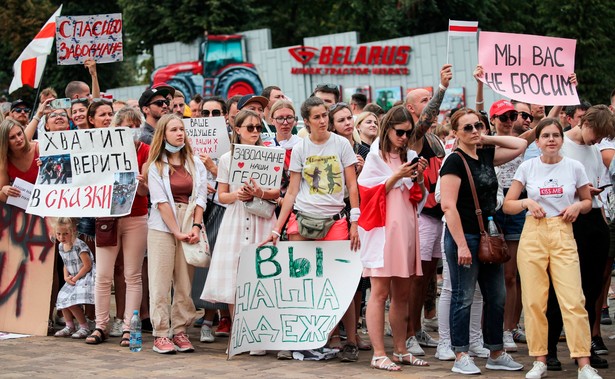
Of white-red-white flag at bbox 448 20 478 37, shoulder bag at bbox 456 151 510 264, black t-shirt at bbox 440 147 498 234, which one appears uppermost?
white-red-white flag at bbox 448 20 478 37

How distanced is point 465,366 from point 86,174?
3992mm

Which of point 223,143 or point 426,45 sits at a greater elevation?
point 426,45

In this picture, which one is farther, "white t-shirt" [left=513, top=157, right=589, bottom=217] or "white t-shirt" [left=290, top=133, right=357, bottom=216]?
"white t-shirt" [left=290, top=133, right=357, bottom=216]

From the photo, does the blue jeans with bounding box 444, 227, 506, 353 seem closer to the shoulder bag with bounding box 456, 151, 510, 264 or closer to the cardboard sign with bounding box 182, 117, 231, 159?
the shoulder bag with bounding box 456, 151, 510, 264

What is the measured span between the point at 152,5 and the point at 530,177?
27325 millimetres

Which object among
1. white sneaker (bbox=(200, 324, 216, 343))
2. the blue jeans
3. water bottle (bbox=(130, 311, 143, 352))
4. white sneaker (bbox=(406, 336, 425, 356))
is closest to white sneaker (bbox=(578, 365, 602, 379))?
the blue jeans

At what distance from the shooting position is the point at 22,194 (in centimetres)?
1026

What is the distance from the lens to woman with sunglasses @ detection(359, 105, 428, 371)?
8.20 m

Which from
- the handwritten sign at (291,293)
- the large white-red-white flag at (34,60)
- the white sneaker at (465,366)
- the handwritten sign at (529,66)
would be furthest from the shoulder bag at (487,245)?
the large white-red-white flag at (34,60)

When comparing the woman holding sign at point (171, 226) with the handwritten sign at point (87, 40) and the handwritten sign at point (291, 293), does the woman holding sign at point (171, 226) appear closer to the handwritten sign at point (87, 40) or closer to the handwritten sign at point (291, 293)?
the handwritten sign at point (291, 293)

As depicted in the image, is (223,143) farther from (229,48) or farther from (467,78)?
(229,48)

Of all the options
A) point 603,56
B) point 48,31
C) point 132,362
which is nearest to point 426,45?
point 603,56

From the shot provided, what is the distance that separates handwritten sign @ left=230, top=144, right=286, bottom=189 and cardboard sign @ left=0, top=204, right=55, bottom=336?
91.2 inches

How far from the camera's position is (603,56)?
28484 mm
